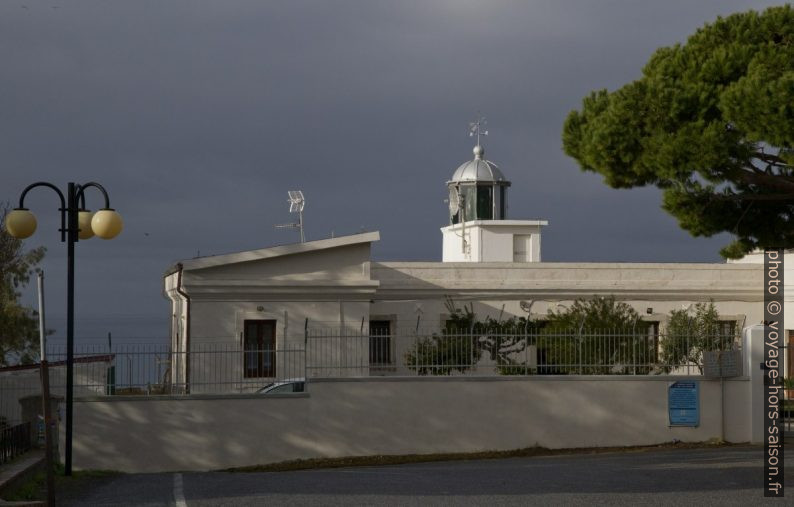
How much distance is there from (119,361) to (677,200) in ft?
34.1

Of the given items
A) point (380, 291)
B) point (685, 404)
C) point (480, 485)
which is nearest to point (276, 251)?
point (380, 291)

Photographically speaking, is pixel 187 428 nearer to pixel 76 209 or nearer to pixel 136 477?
pixel 136 477

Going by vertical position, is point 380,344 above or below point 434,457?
above

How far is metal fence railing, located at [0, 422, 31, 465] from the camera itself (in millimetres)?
18500

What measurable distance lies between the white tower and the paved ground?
2847 cm

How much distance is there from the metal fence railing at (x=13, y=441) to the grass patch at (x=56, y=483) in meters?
0.53

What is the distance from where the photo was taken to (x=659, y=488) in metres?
16.6

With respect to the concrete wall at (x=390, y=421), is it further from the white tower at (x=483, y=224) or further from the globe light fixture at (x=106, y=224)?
the white tower at (x=483, y=224)

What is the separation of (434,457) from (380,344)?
19.3ft

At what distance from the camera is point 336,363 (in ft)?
89.6

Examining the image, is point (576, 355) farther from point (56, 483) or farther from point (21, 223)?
point (21, 223)

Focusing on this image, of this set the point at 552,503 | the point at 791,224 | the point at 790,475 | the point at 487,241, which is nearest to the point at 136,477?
the point at 552,503

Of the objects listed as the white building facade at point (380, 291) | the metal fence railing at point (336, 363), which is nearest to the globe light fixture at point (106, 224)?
the metal fence railing at point (336, 363)

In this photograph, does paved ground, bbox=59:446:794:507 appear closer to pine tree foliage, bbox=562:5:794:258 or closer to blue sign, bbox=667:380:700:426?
blue sign, bbox=667:380:700:426
